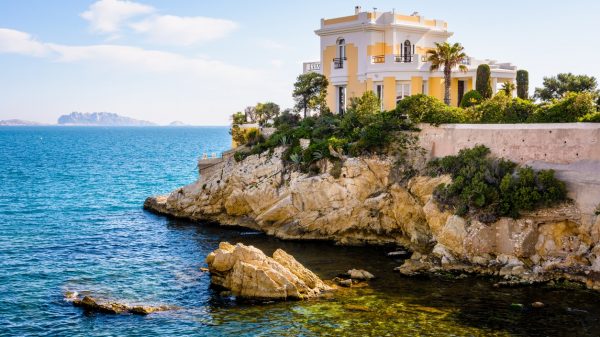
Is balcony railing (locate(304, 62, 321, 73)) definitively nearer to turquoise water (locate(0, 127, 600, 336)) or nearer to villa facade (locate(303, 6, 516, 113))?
villa facade (locate(303, 6, 516, 113))

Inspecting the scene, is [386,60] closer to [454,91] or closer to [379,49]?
[379,49]

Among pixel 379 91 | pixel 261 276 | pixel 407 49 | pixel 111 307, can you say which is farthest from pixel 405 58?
pixel 111 307

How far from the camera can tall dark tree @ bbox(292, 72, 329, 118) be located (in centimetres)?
5947

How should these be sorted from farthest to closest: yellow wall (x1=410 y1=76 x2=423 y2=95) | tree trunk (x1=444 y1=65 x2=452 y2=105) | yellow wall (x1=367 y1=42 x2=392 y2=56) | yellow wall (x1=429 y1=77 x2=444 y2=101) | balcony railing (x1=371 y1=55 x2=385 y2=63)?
yellow wall (x1=367 y1=42 x2=392 y2=56) → balcony railing (x1=371 y1=55 x2=385 y2=63) → yellow wall (x1=429 y1=77 x2=444 y2=101) → yellow wall (x1=410 y1=76 x2=423 y2=95) → tree trunk (x1=444 y1=65 x2=452 y2=105)

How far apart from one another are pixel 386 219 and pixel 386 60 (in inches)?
598

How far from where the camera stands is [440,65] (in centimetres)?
5431

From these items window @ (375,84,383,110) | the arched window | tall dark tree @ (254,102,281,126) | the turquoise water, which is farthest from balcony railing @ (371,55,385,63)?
the turquoise water

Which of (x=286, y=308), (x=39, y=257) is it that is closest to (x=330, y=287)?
(x=286, y=308)

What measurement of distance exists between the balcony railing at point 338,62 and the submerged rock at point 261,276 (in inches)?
1012

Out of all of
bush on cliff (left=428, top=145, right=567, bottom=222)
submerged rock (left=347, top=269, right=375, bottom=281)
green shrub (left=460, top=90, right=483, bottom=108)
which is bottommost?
submerged rock (left=347, top=269, right=375, bottom=281)

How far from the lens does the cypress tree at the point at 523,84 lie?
178 ft

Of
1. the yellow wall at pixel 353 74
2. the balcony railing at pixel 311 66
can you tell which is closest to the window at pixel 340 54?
the yellow wall at pixel 353 74

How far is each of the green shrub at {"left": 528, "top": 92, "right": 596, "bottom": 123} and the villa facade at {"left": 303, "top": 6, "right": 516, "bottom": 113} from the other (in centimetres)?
1570

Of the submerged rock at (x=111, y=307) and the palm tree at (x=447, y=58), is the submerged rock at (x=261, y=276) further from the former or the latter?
the palm tree at (x=447, y=58)
